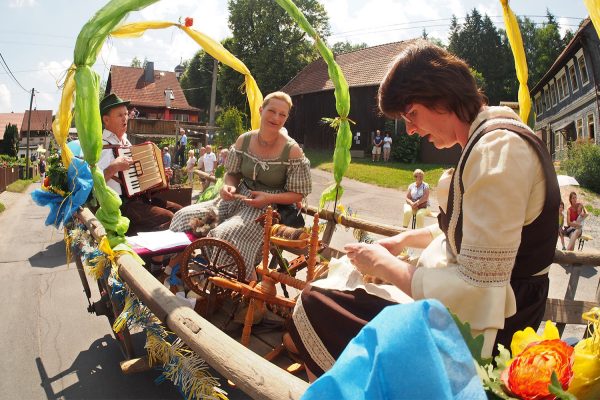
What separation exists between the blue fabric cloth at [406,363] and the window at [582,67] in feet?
84.0

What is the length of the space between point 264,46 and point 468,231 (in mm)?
34352

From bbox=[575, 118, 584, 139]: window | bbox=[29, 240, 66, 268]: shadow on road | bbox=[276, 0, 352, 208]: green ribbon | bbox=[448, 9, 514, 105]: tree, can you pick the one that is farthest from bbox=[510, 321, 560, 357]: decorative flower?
bbox=[448, 9, 514, 105]: tree

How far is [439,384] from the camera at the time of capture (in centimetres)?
63

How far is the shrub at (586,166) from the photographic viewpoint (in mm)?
15261

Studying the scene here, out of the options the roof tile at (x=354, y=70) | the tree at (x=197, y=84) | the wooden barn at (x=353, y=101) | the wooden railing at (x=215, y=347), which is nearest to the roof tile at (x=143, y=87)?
the tree at (x=197, y=84)

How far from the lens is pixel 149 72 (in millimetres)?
45438

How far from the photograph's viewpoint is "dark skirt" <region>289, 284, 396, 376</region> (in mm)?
1633

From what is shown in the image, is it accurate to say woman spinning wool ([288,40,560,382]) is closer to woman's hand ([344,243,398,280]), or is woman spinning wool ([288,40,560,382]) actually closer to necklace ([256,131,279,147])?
woman's hand ([344,243,398,280])

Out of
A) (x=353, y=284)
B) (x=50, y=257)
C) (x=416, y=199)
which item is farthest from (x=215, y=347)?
A: (x=416, y=199)

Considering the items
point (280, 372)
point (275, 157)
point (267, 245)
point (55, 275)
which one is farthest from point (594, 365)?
point (55, 275)

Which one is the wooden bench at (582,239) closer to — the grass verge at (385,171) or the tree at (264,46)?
the grass verge at (385,171)

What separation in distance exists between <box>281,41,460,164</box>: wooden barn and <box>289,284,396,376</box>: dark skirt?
2185cm

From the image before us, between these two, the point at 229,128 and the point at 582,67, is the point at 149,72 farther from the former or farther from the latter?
the point at 582,67

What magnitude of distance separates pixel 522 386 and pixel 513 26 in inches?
94.2
